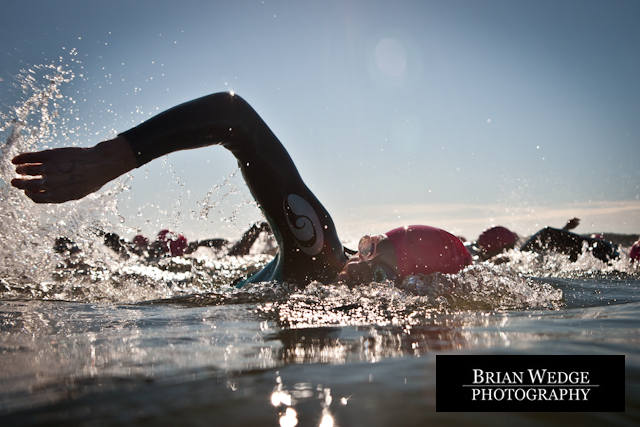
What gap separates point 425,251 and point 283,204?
1.11m

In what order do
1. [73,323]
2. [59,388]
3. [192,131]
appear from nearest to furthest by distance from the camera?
[59,388]
[73,323]
[192,131]

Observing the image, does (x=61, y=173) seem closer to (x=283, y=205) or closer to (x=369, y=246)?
(x=283, y=205)

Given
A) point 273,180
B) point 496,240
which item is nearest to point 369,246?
point 273,180

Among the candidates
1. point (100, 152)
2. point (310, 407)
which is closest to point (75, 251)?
point (100, 152)

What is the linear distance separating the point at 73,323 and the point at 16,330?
22cm

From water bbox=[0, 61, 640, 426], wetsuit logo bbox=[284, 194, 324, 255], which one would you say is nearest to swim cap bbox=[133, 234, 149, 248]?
water bbox=[0, 61, 640, 426]

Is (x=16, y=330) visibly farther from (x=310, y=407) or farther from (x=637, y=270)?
(x=637, y=270)

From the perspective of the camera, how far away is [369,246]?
357cm

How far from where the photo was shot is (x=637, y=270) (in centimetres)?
619

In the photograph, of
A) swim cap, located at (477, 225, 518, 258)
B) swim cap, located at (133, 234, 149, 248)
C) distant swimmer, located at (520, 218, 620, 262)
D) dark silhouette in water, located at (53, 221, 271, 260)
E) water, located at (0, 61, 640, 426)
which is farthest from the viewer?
swim cap, located at (133, 234, 149, 248)

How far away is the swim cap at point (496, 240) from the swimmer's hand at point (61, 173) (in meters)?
9.34

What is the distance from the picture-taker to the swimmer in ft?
9.62

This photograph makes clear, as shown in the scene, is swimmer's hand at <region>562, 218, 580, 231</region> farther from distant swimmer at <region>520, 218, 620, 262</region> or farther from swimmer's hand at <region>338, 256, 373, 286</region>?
swimmer's hand at <region>338, 256, 373, 286</region>

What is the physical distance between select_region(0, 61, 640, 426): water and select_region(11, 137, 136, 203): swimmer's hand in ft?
1.82
